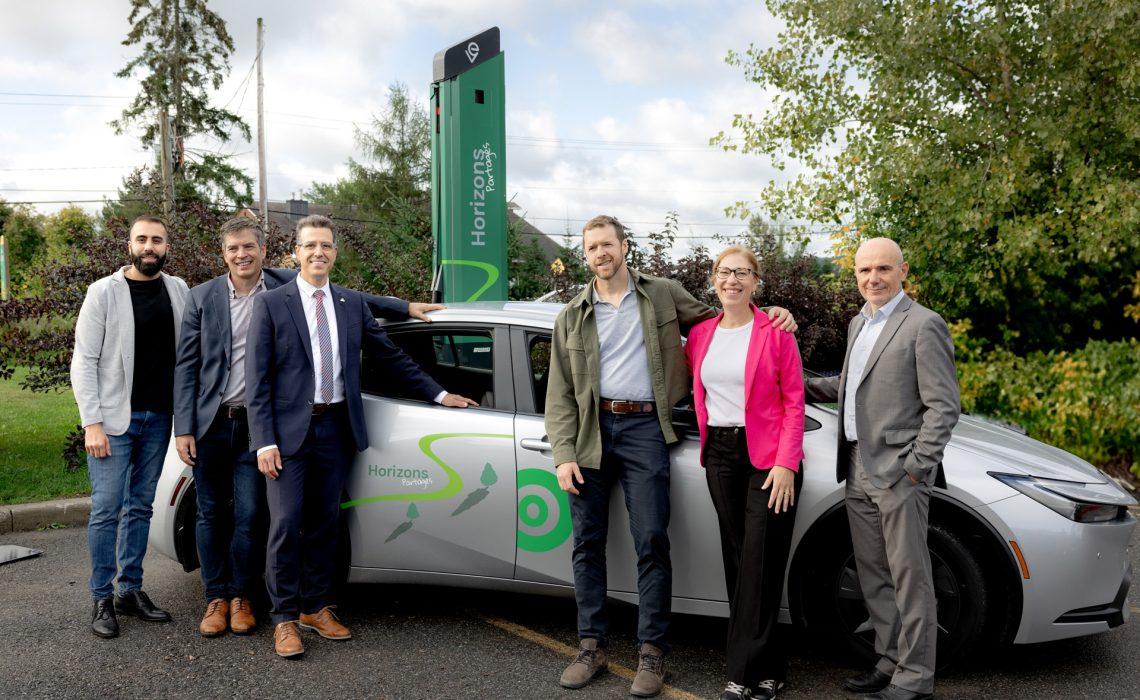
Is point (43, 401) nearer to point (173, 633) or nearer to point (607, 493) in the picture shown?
point (173, 633)

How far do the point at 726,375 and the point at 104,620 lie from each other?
123 inches

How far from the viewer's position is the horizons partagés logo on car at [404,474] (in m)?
3.92

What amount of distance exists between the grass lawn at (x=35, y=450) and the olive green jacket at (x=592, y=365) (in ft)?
15.2

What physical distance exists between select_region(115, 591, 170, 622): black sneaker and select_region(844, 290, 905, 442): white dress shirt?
3.34 meters

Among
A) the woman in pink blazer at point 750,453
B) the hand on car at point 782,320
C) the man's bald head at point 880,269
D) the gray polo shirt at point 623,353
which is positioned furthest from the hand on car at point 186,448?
the man's bald head at point 880,269

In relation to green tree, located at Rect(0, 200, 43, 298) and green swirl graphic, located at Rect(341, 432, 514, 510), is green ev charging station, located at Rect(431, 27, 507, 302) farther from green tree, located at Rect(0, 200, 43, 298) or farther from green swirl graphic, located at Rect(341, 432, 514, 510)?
green tree, located at Rect(0, 200, 43, 298)

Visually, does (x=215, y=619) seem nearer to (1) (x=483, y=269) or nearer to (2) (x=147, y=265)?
(2) (x=147, y=265)

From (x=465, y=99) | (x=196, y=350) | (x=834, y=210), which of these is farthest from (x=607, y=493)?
(x=834, y=210)

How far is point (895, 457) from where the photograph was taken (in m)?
3.20

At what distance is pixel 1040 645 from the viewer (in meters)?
3.86

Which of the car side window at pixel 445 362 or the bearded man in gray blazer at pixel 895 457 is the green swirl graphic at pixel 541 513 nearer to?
the car side window at pixel 445 362

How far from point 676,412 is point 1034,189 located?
18.3ft

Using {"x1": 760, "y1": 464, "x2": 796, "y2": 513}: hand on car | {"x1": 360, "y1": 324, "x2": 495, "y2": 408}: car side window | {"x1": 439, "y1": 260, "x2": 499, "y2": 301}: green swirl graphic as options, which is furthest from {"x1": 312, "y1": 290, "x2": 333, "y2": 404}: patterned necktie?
{"x1": 439, "y1": 260, "x2": 499, "y2": 301}: green swirl graphic

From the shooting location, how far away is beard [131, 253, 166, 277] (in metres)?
4.18
